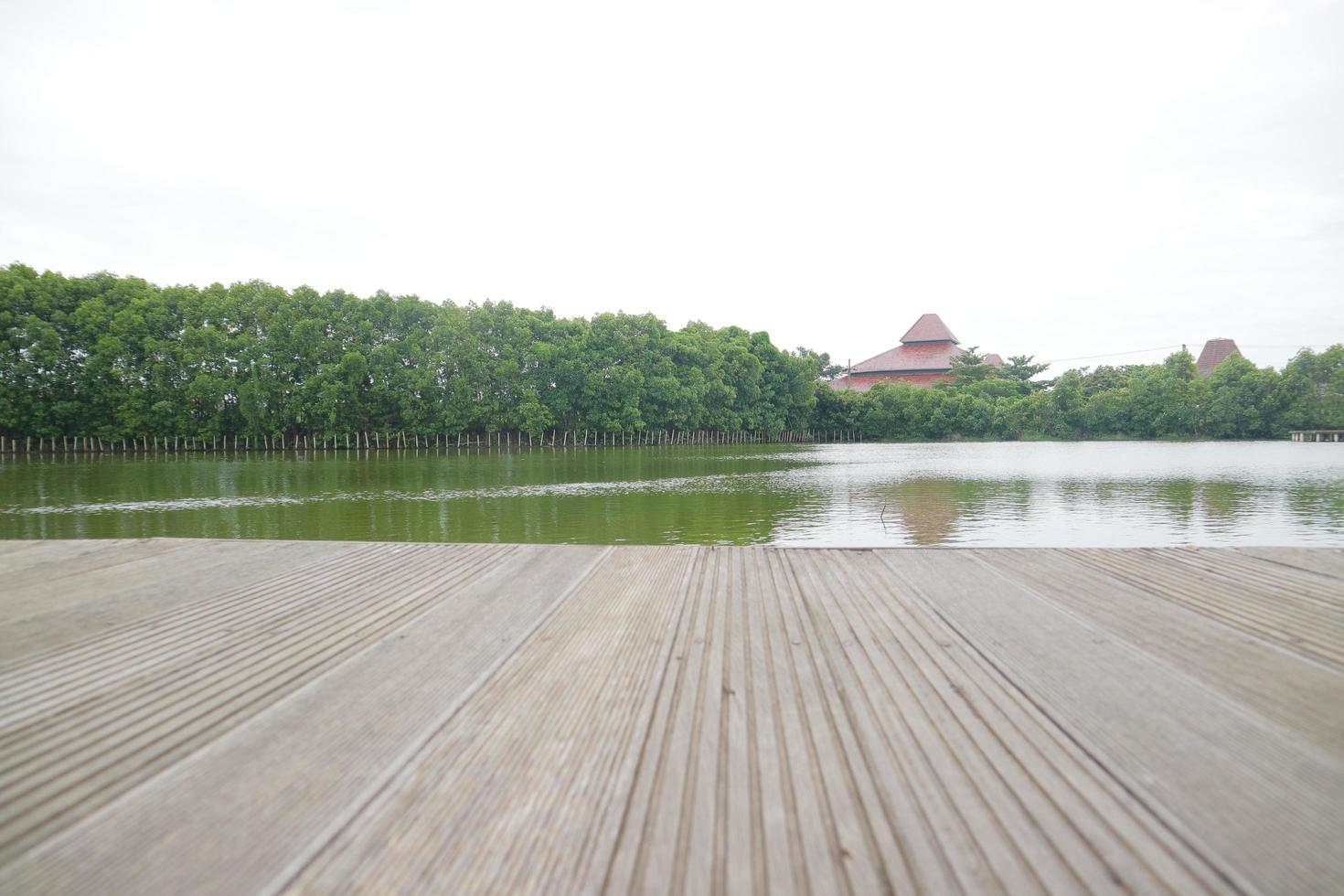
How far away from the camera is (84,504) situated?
51.9 feet

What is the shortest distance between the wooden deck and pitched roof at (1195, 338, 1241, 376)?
101 metres

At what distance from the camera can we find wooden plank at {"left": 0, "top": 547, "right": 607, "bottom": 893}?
1.73 meters

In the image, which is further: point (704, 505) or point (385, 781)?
point (704, 505)

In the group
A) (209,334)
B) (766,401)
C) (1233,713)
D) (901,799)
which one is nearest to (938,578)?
(1233,713)

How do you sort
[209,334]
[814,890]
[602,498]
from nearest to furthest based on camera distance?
[814,890]
[602,498]
[209,334]

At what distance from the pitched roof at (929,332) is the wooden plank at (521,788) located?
102253mm

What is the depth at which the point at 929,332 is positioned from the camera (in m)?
98.4

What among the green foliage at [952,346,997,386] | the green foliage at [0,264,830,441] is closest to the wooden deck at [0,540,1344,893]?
the green foliage at [0,264,830,441]

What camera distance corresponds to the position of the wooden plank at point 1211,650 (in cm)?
264

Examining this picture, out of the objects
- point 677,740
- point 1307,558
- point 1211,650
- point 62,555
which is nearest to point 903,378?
point 1307,558

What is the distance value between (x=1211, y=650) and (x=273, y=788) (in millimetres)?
3928

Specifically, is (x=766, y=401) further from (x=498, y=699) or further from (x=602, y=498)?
(x=498, y=699)

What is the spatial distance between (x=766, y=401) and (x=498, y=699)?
6460cm

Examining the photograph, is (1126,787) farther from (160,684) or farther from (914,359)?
(914,359)
